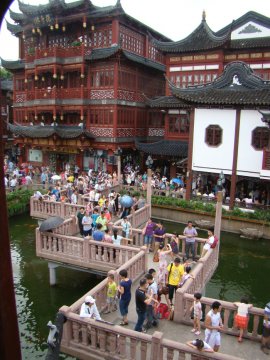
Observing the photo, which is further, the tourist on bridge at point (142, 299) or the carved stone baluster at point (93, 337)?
the tourist on bridge at point (142, 299)

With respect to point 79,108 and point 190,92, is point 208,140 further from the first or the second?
point 79,108

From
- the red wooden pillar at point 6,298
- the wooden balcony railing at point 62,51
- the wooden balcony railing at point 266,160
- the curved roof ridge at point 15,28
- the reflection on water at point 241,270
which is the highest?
the curved roof ridge at point 15,28

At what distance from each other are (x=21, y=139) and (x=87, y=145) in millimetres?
8035

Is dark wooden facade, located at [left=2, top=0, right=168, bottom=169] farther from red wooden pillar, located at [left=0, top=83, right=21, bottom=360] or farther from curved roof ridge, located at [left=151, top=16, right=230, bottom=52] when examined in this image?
red wooden pillar, located at [left=0, top=83, right=21, bottom=360]

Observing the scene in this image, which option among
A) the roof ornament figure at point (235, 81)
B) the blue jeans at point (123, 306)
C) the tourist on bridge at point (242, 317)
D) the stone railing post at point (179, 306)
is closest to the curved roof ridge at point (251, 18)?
the roof ornament figure at point (235, 81)

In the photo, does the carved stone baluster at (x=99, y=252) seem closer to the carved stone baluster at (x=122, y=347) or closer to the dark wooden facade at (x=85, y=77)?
the carved stone baluster at (x=122, y=347)

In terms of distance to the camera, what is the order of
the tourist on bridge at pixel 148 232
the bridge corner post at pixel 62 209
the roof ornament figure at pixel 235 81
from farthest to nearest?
the roof ornament figure at pixel 235 81 → the bridge corner post at pixel 62 209 → the tourist on bridge at pixel 148 232

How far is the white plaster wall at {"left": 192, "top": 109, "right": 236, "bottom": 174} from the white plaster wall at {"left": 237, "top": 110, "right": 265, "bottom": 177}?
59cm

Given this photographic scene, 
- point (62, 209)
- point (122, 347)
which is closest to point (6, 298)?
point (122, 347)

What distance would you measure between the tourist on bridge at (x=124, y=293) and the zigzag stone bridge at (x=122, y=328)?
1.06 feet

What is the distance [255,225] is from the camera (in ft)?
69.8

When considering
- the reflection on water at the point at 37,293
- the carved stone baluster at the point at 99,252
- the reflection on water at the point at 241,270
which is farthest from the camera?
the reflection on water at the point at 241,270

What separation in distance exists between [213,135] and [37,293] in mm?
14857

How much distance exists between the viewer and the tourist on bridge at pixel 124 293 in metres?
8.77
